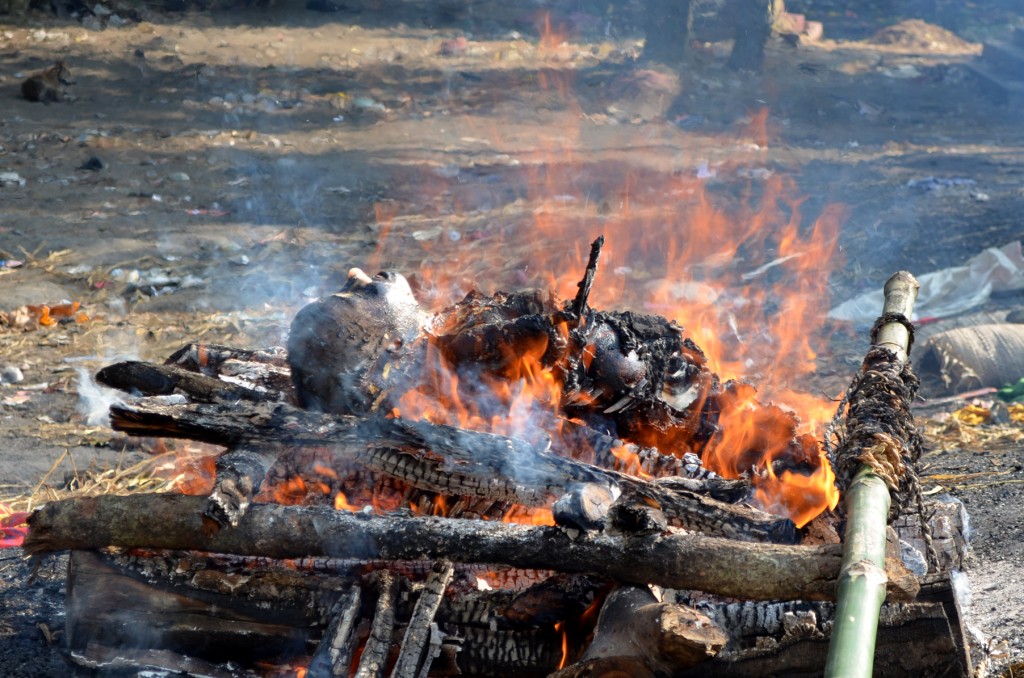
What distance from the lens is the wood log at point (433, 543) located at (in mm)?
2578

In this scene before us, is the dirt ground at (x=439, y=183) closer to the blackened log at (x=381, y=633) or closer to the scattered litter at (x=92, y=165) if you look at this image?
the scattered litter at (x=92, y=165)

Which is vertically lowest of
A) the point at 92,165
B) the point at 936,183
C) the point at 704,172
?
the point at 92,165

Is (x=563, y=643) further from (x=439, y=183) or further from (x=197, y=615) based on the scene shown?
(x=439, y=183)

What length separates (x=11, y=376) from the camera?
578 cm

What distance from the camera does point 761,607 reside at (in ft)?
8.66

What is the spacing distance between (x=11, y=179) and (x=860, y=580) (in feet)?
28.3

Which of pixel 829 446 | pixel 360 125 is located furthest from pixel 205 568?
pixel 360 125

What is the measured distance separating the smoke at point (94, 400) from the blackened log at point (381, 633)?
3.01 meters

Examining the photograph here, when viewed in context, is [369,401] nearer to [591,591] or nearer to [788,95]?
[591,591]

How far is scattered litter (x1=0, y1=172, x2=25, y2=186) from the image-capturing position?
862cm

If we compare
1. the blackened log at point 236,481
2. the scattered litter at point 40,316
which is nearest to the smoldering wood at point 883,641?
the blackened log at point 236,481

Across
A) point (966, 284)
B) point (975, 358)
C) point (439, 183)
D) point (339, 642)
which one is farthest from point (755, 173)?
point (339, 642)

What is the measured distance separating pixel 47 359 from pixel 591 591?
4621 millimetres

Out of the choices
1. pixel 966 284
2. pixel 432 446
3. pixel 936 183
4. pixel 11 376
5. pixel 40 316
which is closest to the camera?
pixel 432 446
